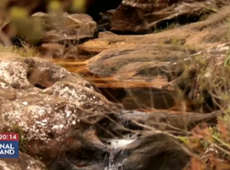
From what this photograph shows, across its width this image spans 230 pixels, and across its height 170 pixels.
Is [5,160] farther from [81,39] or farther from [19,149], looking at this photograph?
[81,39]

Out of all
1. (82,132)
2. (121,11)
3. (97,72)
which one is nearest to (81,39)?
(121,11)

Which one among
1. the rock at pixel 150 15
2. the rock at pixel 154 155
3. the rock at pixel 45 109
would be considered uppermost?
the rock at pixel 45 109

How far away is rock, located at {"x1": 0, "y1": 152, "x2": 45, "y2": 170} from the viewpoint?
4.07m

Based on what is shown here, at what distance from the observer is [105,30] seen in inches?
534

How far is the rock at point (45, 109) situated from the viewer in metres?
4.67

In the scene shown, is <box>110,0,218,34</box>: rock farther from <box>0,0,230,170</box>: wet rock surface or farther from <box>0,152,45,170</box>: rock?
<box>0,152,45,170</box>: rock

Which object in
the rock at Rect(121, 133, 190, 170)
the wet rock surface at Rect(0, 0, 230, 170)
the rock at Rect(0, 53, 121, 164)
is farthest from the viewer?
the rock at Rect(0, 53, 121, 164)

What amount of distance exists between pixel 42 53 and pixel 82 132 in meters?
5.02

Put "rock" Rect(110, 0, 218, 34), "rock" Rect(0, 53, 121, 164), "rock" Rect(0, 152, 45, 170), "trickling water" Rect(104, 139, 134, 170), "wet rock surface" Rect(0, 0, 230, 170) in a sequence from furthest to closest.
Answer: "rock" Rect(110, 0, 218, 34) < "trickling water" Rect(104, 139, 134, 170) < "rock" Rect(0, 53, 121, 164) < "wet rock surface" Rect(0, 0, 230, 170) < "rock" Rect(0, 152, 45, 170)

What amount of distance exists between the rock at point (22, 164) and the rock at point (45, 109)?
23 centimetres

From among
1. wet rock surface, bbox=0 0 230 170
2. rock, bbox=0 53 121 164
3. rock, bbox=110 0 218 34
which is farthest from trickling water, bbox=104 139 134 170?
rock, bbox=110 0 218 34
